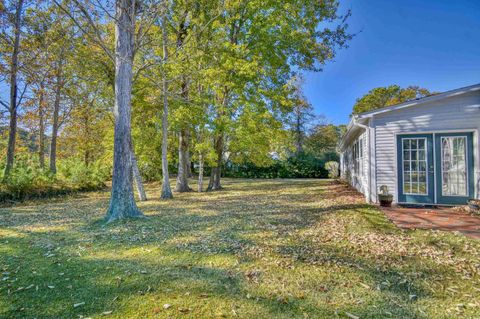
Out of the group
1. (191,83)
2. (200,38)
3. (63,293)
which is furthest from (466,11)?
(63,293)

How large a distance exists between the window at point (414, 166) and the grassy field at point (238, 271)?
8.28 feet

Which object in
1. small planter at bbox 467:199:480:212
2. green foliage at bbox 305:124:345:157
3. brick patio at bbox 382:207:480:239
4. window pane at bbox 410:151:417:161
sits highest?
green foliage at bbox 305:124:345:157

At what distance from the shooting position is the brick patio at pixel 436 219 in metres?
5.24

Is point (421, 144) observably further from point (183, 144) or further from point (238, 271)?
point (183, 144)

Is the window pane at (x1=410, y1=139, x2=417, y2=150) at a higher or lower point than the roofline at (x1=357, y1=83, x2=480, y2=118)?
lower

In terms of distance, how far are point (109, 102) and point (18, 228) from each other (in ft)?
22.9

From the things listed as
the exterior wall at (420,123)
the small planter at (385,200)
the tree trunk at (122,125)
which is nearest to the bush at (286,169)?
the exterior wall at (420,123)

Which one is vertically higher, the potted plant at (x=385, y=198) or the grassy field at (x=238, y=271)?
the potted plant at (x=385, y=198)

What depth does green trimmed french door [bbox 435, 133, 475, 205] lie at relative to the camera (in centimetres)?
721

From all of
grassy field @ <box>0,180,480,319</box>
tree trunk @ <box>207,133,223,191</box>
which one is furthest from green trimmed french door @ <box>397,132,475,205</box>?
tree trunk @ <box>207,133,223,191</box>

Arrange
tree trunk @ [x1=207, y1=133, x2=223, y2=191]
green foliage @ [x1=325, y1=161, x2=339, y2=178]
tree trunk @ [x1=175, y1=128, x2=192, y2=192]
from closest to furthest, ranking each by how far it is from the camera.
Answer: tree trunk @ [x1=175, y1=128, x2=192, y2=192], tree trunk @ [x1=207, y1=133, x2=223, y2=191], green foliage @ [x1=325, y1=161, x2=339, y2=178]

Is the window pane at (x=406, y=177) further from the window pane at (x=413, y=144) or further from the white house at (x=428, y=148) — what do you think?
the window pane at (x=413, y=144)

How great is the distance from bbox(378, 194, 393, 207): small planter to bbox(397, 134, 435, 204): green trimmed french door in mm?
555

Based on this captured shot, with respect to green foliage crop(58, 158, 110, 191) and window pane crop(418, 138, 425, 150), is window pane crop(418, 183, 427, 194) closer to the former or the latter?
window pane crop(418, 138, 425, 150)
